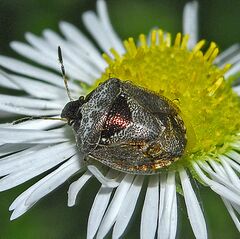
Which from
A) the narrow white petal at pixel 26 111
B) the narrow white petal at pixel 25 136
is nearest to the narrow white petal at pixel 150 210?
the narrow white petal at pixel 25 136

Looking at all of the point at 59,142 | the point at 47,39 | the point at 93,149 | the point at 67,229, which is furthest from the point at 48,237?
the point at 47,39

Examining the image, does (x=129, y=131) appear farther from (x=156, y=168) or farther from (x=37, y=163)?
(x=37, y=163)

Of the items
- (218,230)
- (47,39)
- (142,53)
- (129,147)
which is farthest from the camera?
(47,39)

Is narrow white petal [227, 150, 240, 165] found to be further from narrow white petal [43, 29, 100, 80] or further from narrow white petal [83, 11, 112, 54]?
narrow white petal [83, 11, 112, 54]

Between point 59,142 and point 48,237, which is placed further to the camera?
point 48,237

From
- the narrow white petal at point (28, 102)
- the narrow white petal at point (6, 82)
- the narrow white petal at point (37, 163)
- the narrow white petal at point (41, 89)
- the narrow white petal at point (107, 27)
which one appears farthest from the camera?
the narrow white petal at point (107, 27)

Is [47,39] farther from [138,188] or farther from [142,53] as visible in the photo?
[138,188]

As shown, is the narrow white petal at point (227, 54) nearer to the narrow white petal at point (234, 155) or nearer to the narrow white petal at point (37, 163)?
the narrow white petal at point (234, 155)

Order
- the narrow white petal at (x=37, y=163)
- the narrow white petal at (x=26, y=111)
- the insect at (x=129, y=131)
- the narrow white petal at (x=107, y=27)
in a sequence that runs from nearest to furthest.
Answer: the insect at (x=129, y=131) < the narrow white petal at (x=37, y=163) < the narrow white petal at (x=26, y=111) < the narrow white petal at (x=107, y=27)
